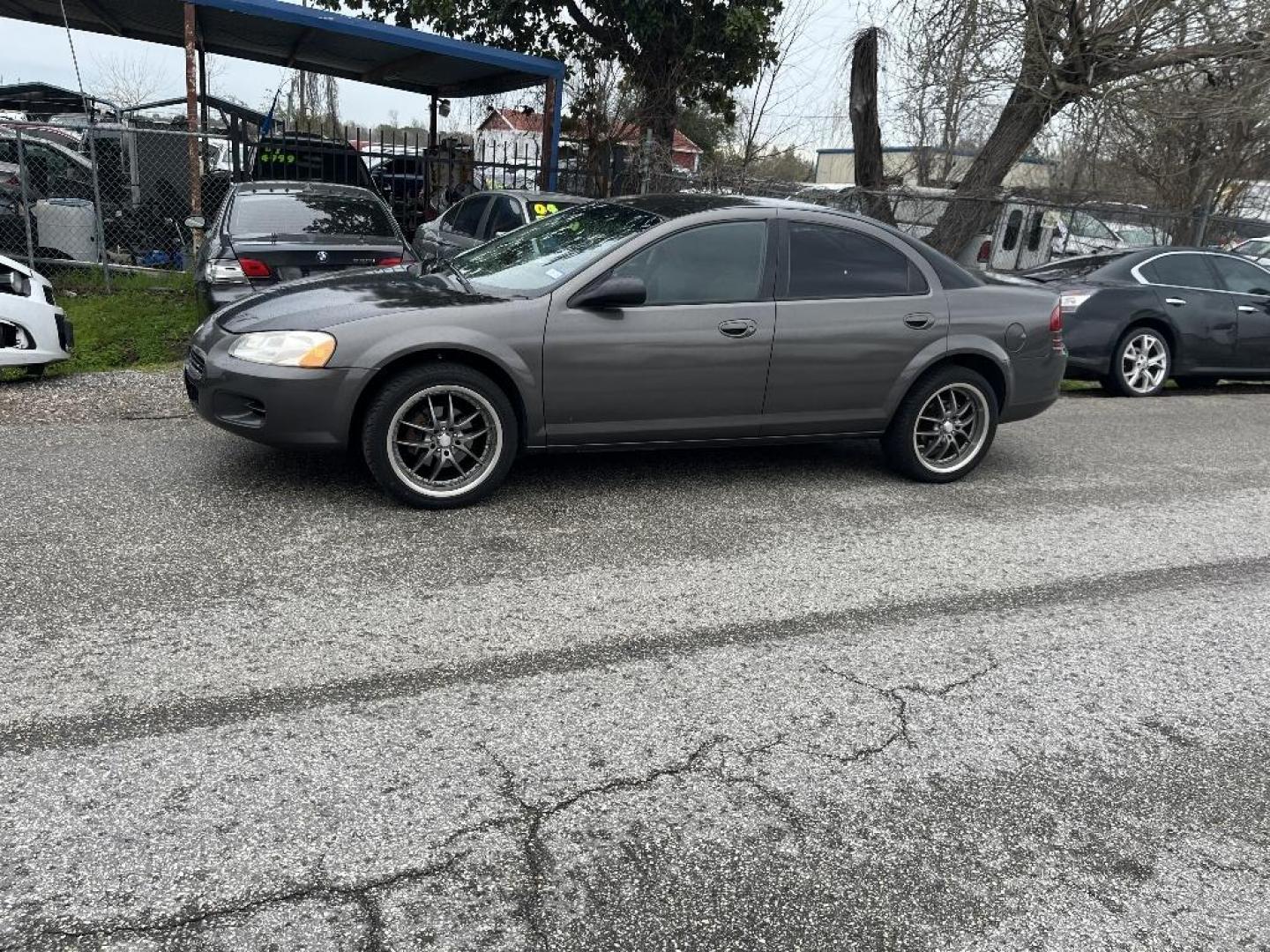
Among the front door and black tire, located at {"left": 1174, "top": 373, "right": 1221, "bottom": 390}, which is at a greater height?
the front door

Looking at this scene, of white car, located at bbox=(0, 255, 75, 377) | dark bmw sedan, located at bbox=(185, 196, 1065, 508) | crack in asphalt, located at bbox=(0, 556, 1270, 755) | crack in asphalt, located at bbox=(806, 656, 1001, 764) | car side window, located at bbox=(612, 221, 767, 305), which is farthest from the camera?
white car, located at bbox=(0, 255, 75, 377)

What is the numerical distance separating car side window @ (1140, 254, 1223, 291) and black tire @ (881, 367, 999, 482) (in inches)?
192

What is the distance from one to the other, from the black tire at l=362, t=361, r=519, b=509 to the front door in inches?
12.0

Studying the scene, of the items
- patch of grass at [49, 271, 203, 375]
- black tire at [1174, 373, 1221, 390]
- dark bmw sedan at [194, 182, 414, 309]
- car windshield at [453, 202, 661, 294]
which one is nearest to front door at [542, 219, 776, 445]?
car windshield at [453, 202, 661, 294]

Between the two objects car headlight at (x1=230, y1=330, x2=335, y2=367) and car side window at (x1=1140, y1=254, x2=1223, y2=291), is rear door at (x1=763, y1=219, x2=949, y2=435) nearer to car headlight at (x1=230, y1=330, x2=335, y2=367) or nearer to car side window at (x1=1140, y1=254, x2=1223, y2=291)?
car headlight at (x1=230, y1=330, x2=335, y2=367)

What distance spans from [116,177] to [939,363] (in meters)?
11.9

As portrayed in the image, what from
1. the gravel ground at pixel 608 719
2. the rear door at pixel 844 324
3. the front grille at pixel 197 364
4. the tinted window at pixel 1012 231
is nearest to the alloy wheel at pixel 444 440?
the gravel ground at pixel 608 719

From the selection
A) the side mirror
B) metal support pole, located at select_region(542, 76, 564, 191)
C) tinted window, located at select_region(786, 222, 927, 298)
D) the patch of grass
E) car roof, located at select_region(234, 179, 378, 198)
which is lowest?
the patch of grass

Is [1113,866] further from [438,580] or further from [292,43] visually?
[292,43]

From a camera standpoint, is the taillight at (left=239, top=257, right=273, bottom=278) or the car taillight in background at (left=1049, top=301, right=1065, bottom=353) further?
the taillight at (left=239, top=257, right=273, bottom=278)

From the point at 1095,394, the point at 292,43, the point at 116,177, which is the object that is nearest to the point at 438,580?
the point at 1095,394

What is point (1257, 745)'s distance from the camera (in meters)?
3.41

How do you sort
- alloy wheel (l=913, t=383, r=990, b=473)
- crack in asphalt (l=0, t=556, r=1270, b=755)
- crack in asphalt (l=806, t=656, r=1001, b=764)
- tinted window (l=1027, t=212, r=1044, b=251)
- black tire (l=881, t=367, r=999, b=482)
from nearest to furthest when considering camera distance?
crack in asphalt (l=0, t=556, r=1270, b=755) < crack in asphalt (l=806, t=656, r=1001, b=764) < black tire (l=881, t=367, r=999, b=482) < alloy wheel (l=913, t=383, r=990, b=473) < tinted window (l=1027, t=212, r=1044, b=251)

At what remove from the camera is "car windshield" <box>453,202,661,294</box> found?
5371 millimetres
